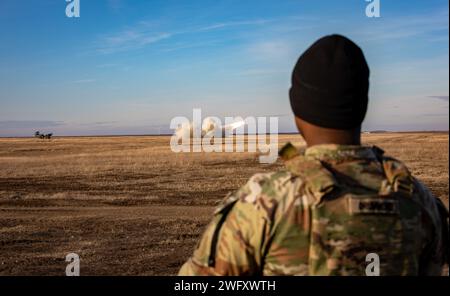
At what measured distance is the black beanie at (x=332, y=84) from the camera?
1.89 metres

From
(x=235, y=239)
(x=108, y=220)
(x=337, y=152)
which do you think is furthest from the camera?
(x=108, y=220)

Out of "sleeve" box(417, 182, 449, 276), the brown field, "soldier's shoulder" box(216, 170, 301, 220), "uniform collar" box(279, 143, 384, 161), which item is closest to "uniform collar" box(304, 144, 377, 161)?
"uniform collar" box(279, 143, 384, 161)

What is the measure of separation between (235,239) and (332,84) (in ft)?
2.37

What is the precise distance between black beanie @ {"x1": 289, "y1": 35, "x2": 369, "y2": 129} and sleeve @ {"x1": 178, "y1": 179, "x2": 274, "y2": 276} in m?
0.40

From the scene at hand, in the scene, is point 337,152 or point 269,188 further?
point 337,152

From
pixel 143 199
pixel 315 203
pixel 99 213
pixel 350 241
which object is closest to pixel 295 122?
pixel 315 203

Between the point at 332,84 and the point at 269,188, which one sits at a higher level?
the point at 332,84

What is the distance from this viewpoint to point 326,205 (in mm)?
1832

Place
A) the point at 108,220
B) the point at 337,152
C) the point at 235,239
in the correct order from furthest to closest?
the point at 108,220
the point at 337,152
the point at 235,239

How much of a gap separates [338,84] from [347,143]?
26 cm

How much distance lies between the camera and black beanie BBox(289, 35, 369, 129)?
1.89 m

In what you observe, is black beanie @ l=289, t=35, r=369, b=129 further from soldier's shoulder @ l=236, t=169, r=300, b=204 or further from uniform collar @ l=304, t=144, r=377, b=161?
soldier's shoulder @ l=236, t=169, r=300, b=204

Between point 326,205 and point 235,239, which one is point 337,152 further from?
point 235,239

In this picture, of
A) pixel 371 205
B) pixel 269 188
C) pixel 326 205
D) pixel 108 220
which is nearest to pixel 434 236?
pixel 371 205
